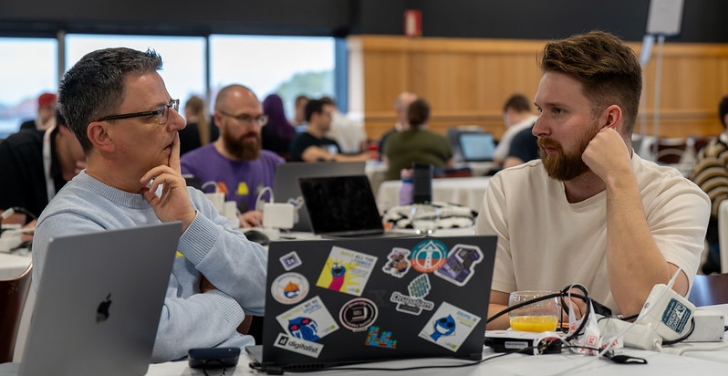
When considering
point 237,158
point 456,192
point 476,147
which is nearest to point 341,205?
point 237,158

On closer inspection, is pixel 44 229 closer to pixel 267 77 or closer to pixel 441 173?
pixel 441 173

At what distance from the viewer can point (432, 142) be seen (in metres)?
8.61

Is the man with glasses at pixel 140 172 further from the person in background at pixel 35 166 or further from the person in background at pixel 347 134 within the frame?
the person in background at pixel 347 134

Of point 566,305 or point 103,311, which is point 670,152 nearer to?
point 566,305

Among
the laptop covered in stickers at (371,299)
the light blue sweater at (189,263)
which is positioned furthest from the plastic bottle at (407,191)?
the laptop covered in stickers at (371,299)

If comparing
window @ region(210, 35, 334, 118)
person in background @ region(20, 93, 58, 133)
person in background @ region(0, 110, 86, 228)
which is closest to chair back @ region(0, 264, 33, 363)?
person in background @ region(0, 110, 86, 228)

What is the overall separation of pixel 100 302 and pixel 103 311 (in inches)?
0.9

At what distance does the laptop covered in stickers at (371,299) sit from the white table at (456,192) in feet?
15.5

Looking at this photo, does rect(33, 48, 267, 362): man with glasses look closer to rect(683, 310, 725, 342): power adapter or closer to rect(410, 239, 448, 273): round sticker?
rect(410, 239, 448, 273): round sticker

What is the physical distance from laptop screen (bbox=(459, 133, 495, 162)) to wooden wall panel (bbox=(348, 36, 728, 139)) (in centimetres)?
303

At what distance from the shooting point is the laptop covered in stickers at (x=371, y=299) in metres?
1.57

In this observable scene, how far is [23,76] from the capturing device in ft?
41.2

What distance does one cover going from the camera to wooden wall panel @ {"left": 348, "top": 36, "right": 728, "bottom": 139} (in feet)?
45.2

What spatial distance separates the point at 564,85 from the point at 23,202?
285 cm
